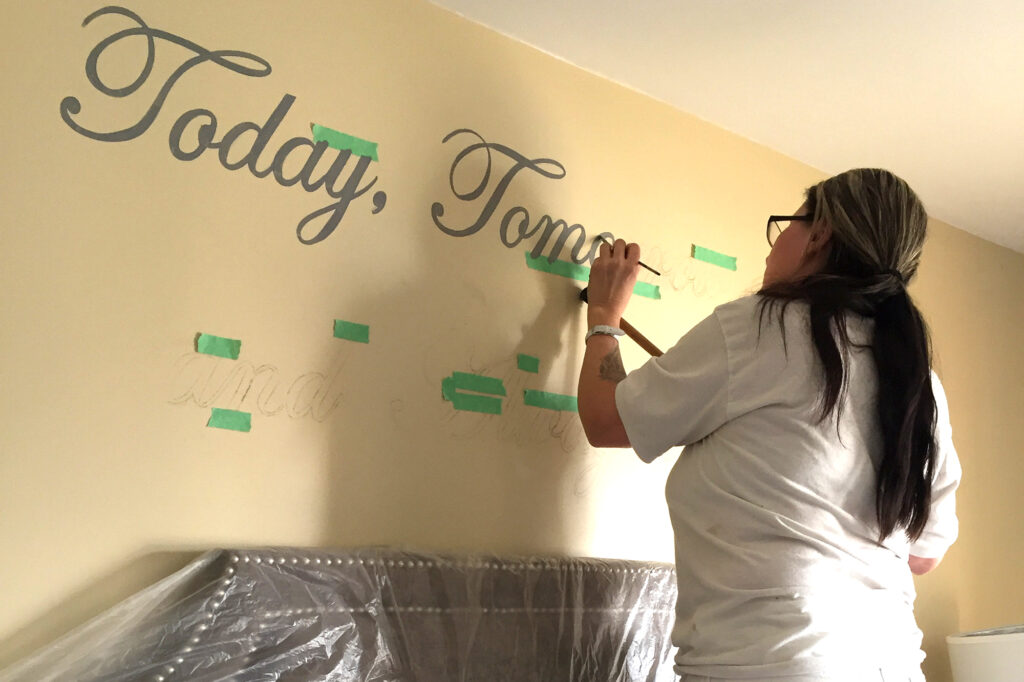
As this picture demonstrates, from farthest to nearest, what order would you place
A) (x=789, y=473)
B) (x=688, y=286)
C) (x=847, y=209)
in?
(x=688, y=286) < (x=847, y=209) < (x=789, y=473)

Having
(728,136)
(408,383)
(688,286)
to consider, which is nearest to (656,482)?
(688,286)

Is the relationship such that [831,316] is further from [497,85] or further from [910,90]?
[910,90]

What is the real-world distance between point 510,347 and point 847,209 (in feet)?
1.76

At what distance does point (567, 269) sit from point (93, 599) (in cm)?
85

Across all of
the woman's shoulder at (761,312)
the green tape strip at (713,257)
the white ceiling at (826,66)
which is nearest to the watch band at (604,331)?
the woman's shoulder at (761,312)

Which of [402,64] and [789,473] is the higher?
[402,64]

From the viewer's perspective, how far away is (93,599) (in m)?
0.99

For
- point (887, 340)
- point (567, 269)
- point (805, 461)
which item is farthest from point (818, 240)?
point (567, 269)

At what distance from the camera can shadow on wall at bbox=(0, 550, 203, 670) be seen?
942 mm

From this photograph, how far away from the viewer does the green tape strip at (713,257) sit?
5.39 ft

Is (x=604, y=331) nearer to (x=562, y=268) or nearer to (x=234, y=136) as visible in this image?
(x=562, y=268)

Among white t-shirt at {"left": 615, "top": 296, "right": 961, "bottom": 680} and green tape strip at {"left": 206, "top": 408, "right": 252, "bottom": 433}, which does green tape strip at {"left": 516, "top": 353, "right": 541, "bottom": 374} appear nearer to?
white t-shirt at {"left": 615, "top": 296, "right": 961, "bottom": 680}

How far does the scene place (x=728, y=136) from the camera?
175 cm

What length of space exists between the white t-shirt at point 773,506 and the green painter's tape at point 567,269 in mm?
411
